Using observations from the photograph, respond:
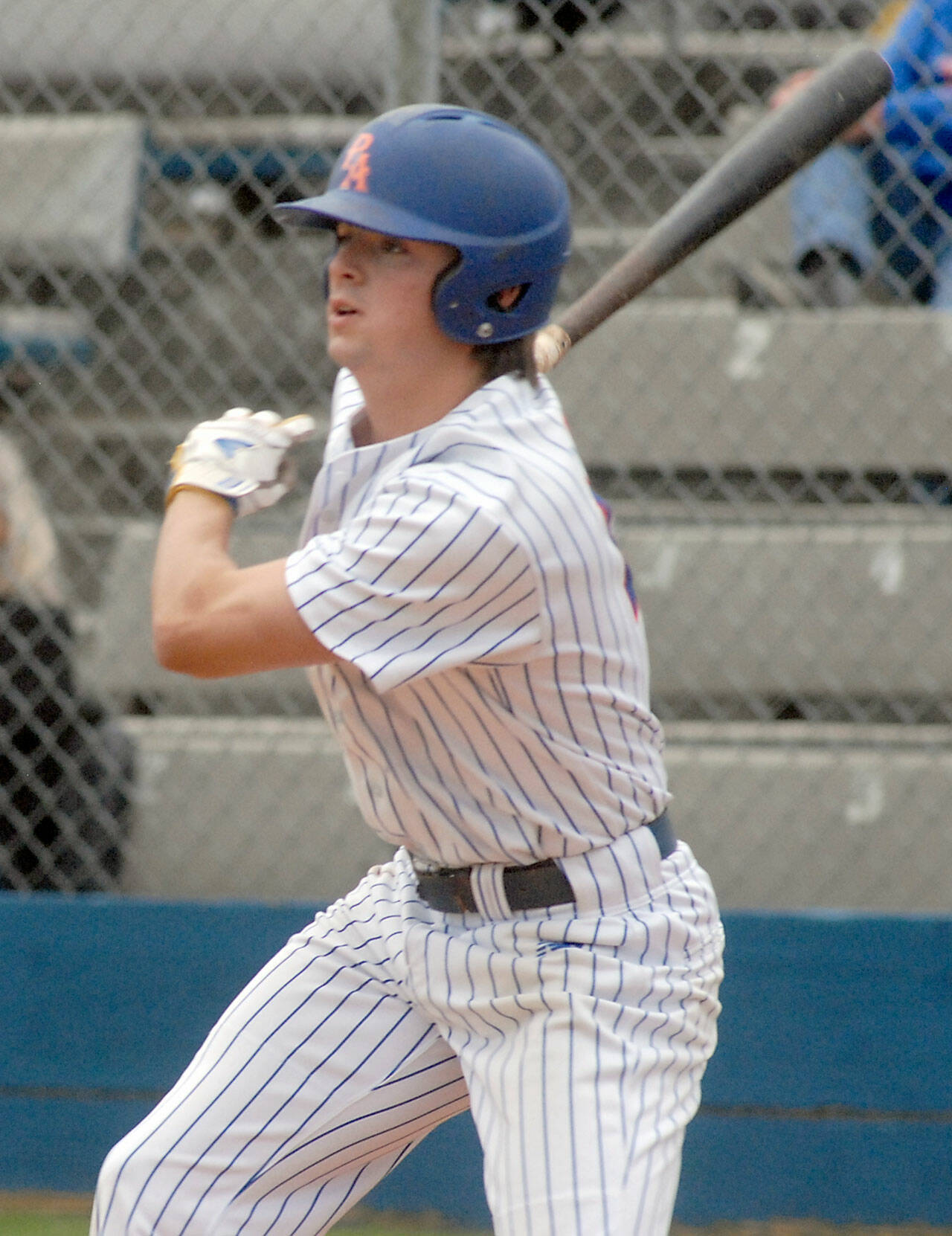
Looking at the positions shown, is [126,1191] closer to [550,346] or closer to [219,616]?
[219,616]

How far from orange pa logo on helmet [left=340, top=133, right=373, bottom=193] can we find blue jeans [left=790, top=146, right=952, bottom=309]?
193 centimetres

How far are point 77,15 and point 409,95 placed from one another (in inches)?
81.1

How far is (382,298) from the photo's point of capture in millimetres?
1599

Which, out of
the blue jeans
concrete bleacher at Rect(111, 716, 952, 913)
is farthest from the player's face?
the blue jeans

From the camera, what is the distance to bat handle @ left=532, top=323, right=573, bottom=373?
192 cm

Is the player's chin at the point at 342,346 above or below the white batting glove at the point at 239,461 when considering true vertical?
above

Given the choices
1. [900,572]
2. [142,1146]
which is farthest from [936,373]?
[142,1146]

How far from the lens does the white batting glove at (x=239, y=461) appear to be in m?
1.57

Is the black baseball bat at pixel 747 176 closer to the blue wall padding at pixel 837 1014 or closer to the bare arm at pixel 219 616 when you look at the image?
the bare arm at pixel 219 616

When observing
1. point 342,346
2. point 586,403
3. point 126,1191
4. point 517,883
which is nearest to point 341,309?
point 342,346

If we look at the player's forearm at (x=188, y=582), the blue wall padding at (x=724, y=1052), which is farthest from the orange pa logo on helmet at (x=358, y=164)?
the blue wall padding at (x=724, y=1052)

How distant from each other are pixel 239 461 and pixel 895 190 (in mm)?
Answer: 2359

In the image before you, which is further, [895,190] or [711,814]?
[895,190]

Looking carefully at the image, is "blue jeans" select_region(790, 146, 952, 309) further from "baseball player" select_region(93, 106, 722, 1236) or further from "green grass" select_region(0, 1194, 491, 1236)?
"green grass" select_region(0, 1194, 491, 1236)
